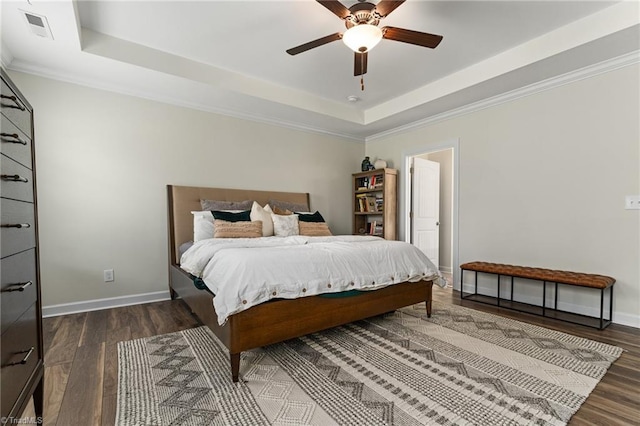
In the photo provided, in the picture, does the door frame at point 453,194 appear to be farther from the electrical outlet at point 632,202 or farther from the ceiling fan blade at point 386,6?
the ceiling fan blade at point 386,6

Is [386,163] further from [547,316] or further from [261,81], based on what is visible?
[547,316]

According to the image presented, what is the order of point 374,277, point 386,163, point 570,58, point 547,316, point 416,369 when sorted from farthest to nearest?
point 386,163 < point 547,316 < point 570,58 < point 374,277 < point 416,369

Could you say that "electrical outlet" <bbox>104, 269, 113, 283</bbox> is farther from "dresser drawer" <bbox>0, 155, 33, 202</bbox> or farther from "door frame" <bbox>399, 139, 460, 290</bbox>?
"door frame" <bbox>399, 139, 460, 290</bbox>

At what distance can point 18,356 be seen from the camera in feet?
3.92

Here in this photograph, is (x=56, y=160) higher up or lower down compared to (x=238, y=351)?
higher up

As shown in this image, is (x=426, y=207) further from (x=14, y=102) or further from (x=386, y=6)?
(x=14, y=102)

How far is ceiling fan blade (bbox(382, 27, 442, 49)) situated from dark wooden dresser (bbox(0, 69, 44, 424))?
7.09 feet

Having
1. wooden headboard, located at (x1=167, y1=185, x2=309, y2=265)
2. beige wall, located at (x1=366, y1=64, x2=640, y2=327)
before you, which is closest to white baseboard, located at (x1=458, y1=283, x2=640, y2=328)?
beige wall, located at (x1=366, y1=64, x2=640, y2=327)

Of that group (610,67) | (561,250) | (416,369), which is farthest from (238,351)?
(610,67)

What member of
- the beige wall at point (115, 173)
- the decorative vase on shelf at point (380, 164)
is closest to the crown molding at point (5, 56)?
the beige wall at point (115, 173)

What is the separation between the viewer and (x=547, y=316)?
9.80ft

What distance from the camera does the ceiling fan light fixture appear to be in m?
2.11

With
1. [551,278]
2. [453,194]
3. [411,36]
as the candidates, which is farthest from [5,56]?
[551,278]

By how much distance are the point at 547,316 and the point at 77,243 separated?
4.83 metres
